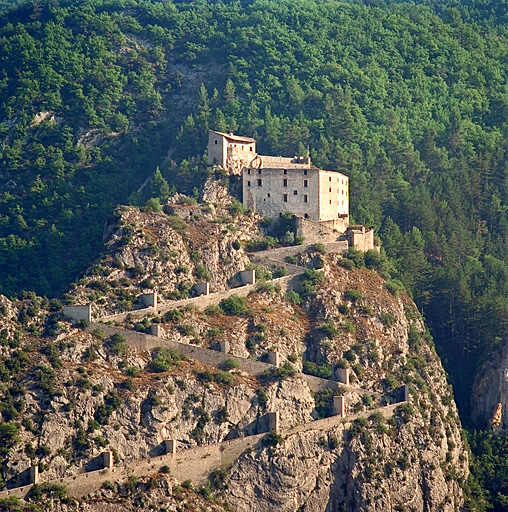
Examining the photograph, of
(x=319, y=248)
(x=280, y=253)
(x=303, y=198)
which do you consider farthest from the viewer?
(x=303, y=198)

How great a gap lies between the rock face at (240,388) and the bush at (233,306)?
0.35ft

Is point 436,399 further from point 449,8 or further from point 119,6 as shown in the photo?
point 449,8

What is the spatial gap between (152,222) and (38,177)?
2752 cm

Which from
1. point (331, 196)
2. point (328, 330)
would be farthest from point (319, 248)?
point (328, 330)

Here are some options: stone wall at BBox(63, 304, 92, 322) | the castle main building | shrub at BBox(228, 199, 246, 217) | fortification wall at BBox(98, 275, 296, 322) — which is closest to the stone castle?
the castle main building

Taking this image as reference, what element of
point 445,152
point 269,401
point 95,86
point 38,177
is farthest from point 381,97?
point 269,401

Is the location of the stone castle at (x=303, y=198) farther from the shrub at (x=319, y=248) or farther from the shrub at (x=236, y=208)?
the shrub at (x=319, y=248)

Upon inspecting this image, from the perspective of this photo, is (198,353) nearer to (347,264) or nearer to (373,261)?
(347,264)

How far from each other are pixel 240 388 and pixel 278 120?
46.5 m

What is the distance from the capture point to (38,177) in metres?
148

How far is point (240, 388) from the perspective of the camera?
112188 mm

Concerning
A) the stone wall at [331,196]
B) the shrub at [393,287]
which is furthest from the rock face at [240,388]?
the stone wall at [331,196]

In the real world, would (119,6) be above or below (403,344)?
above

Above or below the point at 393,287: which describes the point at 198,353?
below
